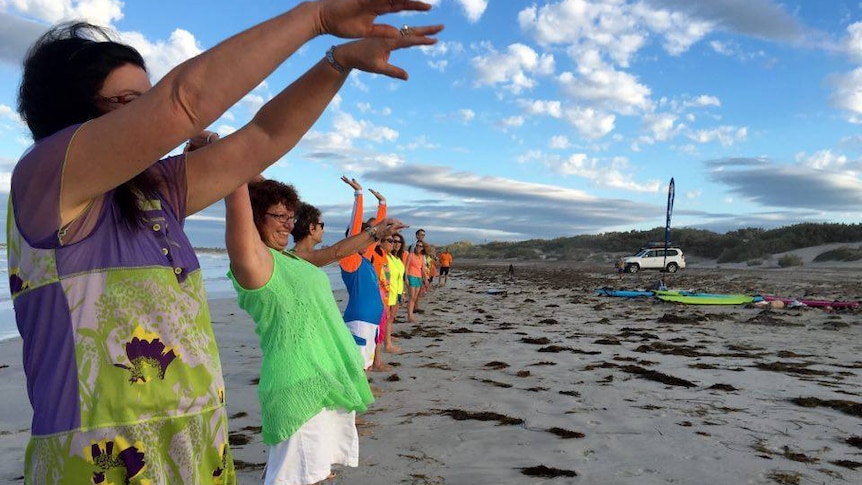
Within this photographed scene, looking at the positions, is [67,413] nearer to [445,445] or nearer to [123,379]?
[123,379]

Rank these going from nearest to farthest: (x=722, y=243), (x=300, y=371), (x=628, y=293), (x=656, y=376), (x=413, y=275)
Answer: (x=300, y=371), (x=656, y=376), (x=413, y=275), (x=628, y=293), (x=722, y=243)

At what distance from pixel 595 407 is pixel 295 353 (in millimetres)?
3748

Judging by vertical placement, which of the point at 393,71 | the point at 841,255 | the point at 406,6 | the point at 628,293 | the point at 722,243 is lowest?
the point at 628,293

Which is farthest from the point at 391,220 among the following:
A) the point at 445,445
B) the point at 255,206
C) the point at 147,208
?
the point at 147,208

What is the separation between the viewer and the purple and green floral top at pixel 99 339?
1.21 metres

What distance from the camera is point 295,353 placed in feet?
9.74

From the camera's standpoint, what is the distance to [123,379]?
127 centimetres

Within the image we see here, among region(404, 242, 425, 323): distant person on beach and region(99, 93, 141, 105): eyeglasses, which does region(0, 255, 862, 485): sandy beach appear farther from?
region(99, 93, 141, 105): eyeglasses

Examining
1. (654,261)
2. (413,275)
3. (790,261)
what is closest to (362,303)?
(413,275)

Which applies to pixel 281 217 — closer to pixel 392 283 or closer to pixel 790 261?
pixel 392 283

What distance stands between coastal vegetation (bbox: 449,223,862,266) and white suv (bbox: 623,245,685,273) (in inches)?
295

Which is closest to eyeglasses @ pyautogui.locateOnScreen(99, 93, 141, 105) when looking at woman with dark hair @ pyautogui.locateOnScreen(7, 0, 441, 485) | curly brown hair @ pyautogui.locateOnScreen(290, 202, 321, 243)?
woman with dark hair @ pyautogui.locateOnScreen(7, 0, 441, 485)

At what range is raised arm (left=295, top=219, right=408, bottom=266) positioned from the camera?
3.90 m

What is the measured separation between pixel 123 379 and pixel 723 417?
214 inches
